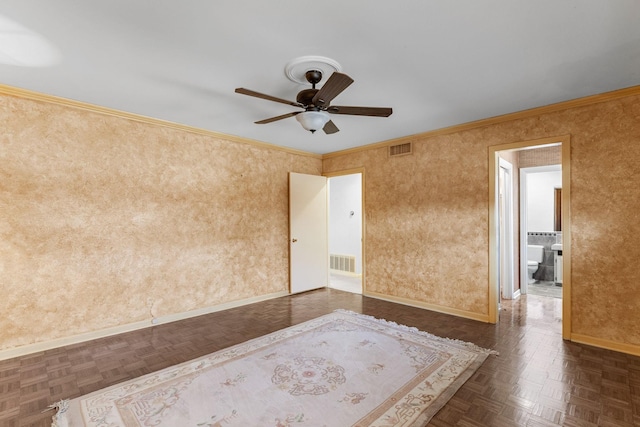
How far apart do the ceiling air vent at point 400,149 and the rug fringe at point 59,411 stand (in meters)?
4.69

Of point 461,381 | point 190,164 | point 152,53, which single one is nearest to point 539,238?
point 461,381

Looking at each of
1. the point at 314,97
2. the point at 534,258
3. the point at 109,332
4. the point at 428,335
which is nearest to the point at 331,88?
the point at 314,97

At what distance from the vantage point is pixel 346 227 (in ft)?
24.3

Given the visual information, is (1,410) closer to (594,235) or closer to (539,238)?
(594,235)

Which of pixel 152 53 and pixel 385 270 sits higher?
pixel 152 53

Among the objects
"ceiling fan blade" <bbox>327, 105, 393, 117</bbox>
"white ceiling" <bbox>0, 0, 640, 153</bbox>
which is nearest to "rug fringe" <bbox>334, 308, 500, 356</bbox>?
"ceiling fan blade" <bbox>327, 105, 393, 117</bbox>

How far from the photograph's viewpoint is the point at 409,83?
283cm

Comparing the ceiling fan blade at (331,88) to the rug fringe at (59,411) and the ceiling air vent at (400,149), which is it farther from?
the rug fringe at (59,411)

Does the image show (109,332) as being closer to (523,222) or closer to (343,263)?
(343,263)

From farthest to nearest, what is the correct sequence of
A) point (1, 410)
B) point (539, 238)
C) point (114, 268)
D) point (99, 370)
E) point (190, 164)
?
point (539, 238) → point (190, 164) → point (114, 268) → point (99, 370) → point (1, 410)

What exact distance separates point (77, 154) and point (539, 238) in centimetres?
834

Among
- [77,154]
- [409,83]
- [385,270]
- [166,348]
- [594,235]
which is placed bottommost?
[166,348]

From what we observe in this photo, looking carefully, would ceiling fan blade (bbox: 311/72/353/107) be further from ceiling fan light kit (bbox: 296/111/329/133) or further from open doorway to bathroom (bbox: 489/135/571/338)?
open doorway to bathroom (bbox: 489/135/571/338)

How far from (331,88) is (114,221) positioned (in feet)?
9.95
